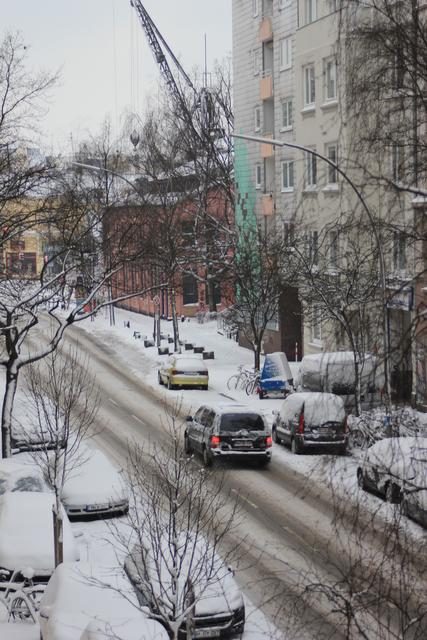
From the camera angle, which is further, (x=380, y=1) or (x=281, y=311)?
(x=281, y=311)

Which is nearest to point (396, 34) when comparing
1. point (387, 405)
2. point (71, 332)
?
point (387, 405)

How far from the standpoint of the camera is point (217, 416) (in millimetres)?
28641

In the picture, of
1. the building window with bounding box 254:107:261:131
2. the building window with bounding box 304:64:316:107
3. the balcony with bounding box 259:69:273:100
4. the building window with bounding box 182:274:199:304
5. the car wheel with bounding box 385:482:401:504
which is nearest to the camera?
the car wheel with bounding box 385:482:401:504

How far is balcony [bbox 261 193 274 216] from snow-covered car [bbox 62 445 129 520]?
2635 centimetres

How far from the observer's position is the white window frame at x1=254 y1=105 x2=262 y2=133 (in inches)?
2031

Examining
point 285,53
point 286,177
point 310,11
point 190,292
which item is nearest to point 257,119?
point 285,53

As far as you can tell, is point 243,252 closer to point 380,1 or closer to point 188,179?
point 188,179

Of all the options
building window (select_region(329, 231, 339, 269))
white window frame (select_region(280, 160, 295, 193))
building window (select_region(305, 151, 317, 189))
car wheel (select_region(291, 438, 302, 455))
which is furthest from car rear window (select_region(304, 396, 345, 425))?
white window frame (select_region(280, 160, 295, 193))

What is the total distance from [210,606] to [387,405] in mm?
6861

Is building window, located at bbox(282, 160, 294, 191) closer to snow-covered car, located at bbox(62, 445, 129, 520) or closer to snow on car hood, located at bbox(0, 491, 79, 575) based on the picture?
snow-covered car, located at bbox(62, 445, 129, 520)

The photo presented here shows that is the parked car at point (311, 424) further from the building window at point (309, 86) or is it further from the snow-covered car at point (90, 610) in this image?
the building window at point (309, 86)

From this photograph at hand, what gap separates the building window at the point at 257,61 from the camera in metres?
51.3

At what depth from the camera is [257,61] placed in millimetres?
51625

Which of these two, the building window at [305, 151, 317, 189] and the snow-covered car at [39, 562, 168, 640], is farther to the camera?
the snow-covered car at [39, 562, 168, 640]
